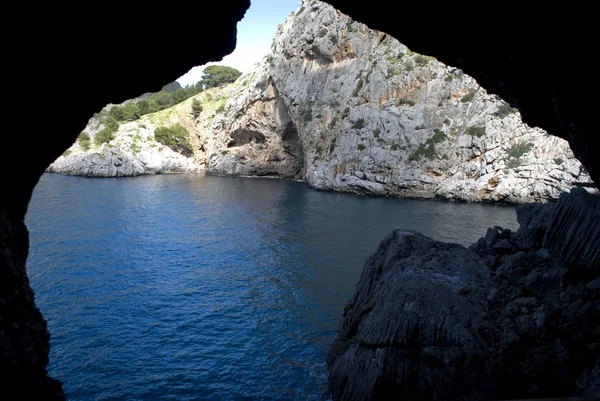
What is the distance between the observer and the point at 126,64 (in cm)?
1051

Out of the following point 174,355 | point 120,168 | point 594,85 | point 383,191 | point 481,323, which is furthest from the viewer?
point 120,168

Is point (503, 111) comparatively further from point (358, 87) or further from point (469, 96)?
point (358, 87)

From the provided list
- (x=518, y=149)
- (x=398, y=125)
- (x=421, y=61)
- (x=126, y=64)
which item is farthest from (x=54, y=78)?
(x=421, y=61)

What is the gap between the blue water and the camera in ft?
72.2

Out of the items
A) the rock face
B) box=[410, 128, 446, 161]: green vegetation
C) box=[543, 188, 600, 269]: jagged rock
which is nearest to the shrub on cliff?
the rock face

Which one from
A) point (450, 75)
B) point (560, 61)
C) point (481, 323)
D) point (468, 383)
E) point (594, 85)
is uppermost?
point (450, 75)

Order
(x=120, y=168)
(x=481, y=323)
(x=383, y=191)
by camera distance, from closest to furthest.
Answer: (x=481, y=323) < (x=383, y=191) < (x=120, y=168)

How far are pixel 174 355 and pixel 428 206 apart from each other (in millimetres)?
59236

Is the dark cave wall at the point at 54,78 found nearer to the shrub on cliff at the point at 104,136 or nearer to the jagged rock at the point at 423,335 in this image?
the jagged rock at the point at 423,335

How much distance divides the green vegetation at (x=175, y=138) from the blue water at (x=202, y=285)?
60515 mm

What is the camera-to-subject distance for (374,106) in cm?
9175

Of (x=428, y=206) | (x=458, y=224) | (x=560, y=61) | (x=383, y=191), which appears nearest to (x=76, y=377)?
(x=560, y=61)

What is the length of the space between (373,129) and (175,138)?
74251 mm

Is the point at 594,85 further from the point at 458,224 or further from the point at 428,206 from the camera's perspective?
the point at 428,206
